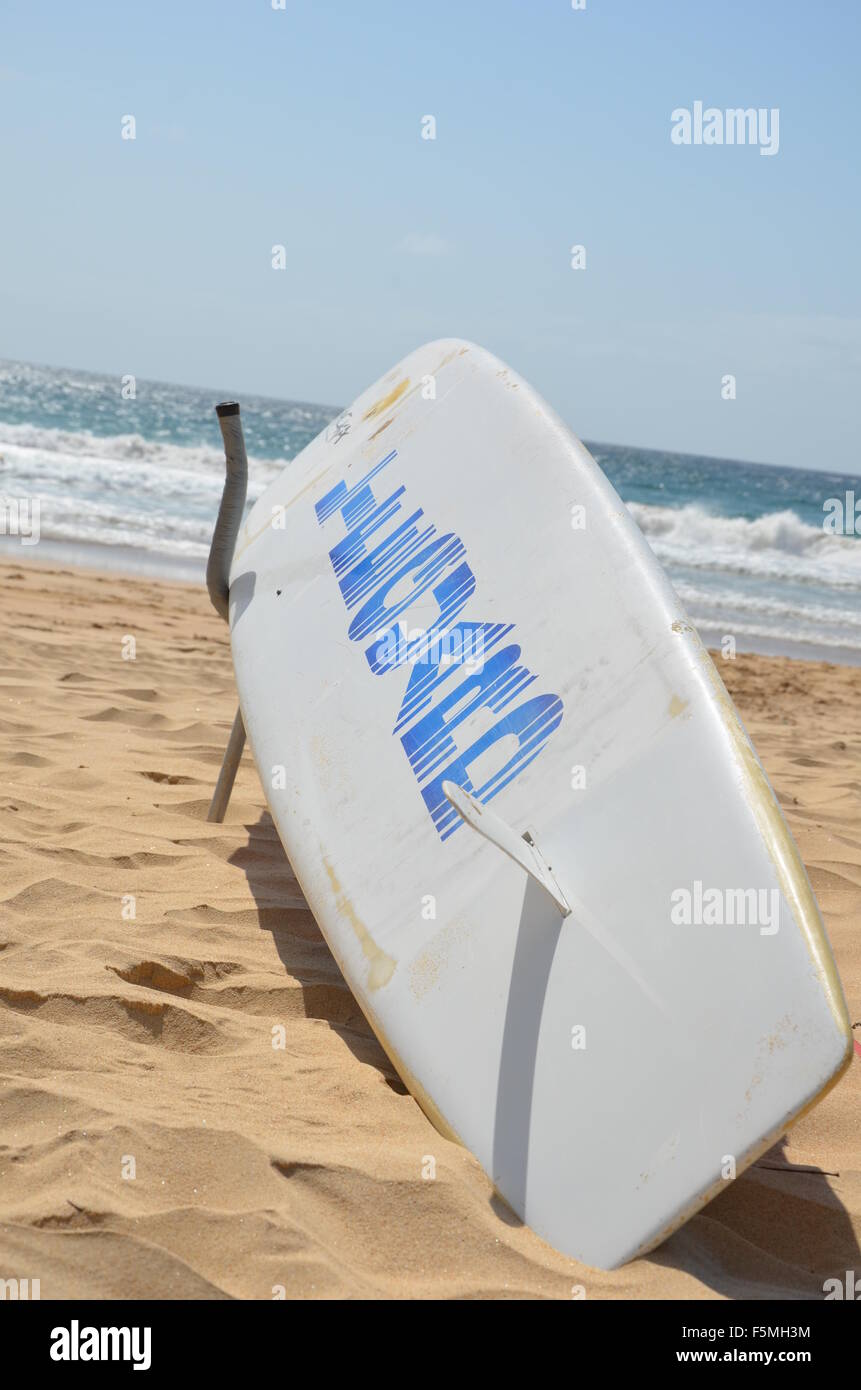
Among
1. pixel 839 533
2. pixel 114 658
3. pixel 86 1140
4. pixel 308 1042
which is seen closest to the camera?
pixel 86 1140

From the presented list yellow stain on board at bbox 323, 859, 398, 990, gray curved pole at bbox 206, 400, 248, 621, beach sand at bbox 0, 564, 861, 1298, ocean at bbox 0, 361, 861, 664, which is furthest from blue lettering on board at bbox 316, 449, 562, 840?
ocean at bbox 0, 361, 861, 664

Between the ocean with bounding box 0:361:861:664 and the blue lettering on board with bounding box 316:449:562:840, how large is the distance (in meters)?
5.42

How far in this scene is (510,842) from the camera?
172 cm

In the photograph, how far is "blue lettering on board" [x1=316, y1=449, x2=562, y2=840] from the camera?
6.71 ft

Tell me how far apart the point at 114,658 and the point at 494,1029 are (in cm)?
342

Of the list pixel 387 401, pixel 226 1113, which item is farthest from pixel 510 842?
pixel 387 401

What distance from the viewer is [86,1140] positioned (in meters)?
1.62

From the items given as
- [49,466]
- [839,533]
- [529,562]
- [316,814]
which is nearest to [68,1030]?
[316,814]

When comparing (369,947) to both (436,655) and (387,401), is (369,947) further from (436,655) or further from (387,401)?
(387,401)

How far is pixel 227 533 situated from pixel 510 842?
5.20 ft

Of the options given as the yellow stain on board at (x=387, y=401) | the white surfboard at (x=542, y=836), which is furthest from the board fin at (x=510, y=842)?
the yellow stain on board at (x=387, y=401)

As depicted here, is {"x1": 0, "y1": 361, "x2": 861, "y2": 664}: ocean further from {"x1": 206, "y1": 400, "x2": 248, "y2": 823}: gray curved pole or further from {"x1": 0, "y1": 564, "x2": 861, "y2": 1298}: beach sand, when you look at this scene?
{"x1": 0, "y1": 564, "x2": 861, "y2": 1298}: beach sand

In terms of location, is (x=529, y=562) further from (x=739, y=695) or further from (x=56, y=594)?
(x=56, y=594)

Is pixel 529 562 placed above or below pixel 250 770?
above
